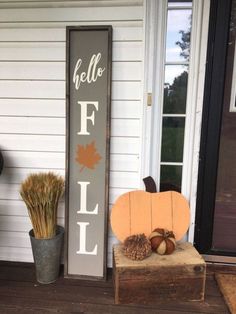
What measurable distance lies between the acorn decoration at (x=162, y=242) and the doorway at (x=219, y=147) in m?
0.44

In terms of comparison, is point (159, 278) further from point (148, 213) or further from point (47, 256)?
point (47, 256)

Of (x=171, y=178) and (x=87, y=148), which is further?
(x=171, y=178)

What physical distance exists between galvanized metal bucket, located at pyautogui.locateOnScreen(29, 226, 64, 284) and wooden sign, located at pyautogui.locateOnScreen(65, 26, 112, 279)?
0.26 feet

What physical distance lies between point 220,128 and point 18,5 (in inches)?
60.0

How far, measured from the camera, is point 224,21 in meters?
1.94

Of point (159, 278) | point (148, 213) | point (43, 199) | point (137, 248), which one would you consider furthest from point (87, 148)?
point (159, 278)

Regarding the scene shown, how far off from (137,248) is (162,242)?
0.52ft

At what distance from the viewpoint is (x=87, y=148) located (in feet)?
6.51

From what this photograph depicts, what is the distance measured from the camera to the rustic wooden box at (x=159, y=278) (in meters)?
1.74

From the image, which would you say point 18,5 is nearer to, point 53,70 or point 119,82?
point 53,70

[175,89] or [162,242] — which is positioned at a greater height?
[175,89]

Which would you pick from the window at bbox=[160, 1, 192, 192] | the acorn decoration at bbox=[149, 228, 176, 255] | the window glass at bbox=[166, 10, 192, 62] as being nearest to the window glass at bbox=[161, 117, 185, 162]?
the window at bbox=[160, 1, 192, 192]

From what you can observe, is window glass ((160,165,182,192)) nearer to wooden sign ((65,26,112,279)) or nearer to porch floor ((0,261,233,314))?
wooden sign ((65,26,112,279))

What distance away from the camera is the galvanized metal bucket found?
1927mm
